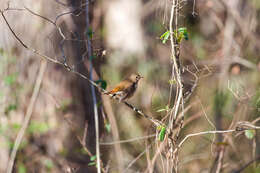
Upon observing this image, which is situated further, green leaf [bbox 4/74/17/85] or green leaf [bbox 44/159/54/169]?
green leaf [bbox 44/159/54/169]

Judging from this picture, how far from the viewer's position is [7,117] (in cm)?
285

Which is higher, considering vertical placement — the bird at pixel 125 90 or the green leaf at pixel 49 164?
the bird at pixel 125 90

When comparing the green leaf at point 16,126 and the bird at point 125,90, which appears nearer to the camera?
the bird at point 125,90

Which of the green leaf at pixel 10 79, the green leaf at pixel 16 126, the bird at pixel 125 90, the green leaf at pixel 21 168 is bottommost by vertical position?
the green leaf at pixel 21 168

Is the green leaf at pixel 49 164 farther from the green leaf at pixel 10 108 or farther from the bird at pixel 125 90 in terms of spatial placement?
the bird at pixel 125 90

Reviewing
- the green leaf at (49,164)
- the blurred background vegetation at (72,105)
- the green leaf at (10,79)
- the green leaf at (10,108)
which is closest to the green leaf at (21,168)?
the blurred background vegetation at (72,105)

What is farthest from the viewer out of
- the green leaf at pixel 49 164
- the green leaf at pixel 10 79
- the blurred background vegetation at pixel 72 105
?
the green leaf at pixel 49 164

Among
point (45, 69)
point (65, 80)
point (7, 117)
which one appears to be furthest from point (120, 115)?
point (7, 117)

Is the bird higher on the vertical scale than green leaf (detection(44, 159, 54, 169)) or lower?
higher

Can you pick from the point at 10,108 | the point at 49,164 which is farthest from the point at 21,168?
the point at 10,108

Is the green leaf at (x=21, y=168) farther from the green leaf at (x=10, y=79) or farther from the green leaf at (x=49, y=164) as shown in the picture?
the green leaf at (x=10, y=79)

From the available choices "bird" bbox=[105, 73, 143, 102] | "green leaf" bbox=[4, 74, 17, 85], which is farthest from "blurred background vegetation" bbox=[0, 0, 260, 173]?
"bird" bbox=[105, 73, 143, 102]

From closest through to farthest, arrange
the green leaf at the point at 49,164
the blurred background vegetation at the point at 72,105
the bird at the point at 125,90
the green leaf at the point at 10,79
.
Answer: the bird at the point at 125,90
the blurred background vegetation at the point at 72,105
the green leaf at the point at 10,79
the green leaf at the point at 49,164

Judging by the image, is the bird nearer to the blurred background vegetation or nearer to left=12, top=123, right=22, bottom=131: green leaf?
the blurred background vegetation
